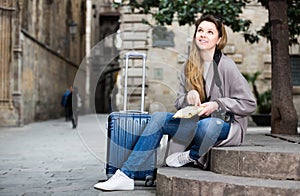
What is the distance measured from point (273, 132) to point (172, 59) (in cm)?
897

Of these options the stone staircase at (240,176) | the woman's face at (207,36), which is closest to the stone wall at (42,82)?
the woman's face at (207,36)

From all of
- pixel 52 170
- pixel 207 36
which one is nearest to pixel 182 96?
pixel 207 36

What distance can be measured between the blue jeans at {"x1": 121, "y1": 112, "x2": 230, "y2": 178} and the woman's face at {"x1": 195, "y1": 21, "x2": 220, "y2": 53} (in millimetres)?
664

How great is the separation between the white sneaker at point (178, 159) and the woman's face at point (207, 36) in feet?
3.21

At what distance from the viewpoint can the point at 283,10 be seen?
759cm

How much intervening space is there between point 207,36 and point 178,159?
1152mm

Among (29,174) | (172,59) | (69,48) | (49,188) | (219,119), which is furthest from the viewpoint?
(69,48)

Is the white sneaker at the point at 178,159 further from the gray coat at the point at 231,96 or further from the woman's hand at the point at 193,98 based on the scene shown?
the woman's hand at the point at 193,98

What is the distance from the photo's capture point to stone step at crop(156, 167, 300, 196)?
3406 millimetres

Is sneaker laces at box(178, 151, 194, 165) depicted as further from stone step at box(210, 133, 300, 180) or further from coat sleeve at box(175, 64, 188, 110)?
coat sleeve at box(175, 64, 188, 110)

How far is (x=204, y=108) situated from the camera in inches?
157

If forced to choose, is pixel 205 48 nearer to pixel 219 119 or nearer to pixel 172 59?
pixel 219 119

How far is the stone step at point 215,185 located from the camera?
3.41 m

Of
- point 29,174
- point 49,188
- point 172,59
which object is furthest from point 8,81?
point 49,188
